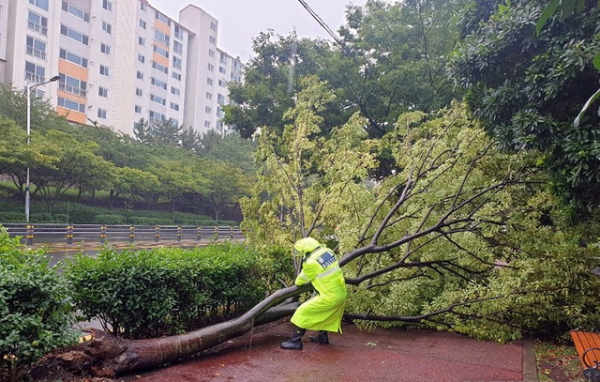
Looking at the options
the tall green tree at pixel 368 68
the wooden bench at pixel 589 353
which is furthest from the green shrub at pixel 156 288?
the tall green tree at pixel 368 68

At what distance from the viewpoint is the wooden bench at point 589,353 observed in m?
3.79

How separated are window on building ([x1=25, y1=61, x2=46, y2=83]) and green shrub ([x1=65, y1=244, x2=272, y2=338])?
28.8 m

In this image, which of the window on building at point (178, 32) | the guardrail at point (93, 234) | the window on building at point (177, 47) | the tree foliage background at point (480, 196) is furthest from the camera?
the window on building at point (178, 32)

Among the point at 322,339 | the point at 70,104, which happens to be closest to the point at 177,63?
the point at 70,104

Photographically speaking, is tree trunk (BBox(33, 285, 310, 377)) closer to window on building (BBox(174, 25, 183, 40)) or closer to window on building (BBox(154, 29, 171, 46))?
window on building (BBox(154, 29, 171, 46))

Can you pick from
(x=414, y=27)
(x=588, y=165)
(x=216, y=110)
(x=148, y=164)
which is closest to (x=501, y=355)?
(x=588, y=165)

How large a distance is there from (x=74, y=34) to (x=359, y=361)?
3495 cm

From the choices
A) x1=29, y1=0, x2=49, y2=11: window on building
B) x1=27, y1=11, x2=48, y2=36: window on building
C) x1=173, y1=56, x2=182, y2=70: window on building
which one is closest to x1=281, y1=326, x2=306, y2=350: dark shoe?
x1=27, y1=11, x2=48, y2=36: window on building

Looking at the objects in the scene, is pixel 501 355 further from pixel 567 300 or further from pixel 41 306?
pixel 41 306

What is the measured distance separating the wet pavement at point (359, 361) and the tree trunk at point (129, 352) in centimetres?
15

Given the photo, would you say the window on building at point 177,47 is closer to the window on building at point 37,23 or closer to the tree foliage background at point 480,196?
the window on building at point 37,23

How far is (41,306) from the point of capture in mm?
3516

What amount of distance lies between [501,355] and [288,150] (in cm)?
450

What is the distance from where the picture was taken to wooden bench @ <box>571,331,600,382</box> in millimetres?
3791
